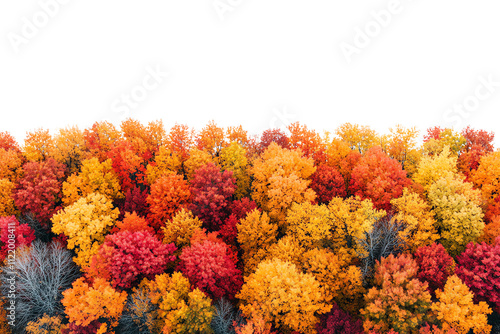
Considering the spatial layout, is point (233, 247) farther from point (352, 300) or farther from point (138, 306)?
point (352, 300)


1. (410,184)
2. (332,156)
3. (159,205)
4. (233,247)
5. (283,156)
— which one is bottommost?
(410,184)

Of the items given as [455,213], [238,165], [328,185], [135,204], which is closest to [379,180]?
[328,185]

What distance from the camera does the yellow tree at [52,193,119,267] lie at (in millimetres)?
36000

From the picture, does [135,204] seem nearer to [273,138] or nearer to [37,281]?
[37,281]

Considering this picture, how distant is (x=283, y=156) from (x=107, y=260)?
Answer: 84.9 ft

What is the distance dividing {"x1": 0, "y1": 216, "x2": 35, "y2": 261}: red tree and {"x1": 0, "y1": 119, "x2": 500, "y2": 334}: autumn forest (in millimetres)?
237

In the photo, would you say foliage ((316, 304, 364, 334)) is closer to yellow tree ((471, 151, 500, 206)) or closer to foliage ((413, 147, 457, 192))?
foliage ((413, 147, 457, 192))

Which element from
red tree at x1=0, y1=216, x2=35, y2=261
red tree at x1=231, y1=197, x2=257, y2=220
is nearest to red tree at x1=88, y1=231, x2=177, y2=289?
red tree at x1=231, y1=197, x2=257, y2=220

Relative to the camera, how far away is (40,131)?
49500 millimetres

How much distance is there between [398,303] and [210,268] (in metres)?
18.9

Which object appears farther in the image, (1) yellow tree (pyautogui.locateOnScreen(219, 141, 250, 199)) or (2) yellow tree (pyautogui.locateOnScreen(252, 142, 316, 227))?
(1) yellow tree (pyautogui.locateOnScreen(219, 141, 250, 199))

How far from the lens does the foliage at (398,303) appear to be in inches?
1046

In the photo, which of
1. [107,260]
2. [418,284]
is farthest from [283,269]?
[107,260]

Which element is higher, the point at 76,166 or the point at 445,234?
the point at 76,166
